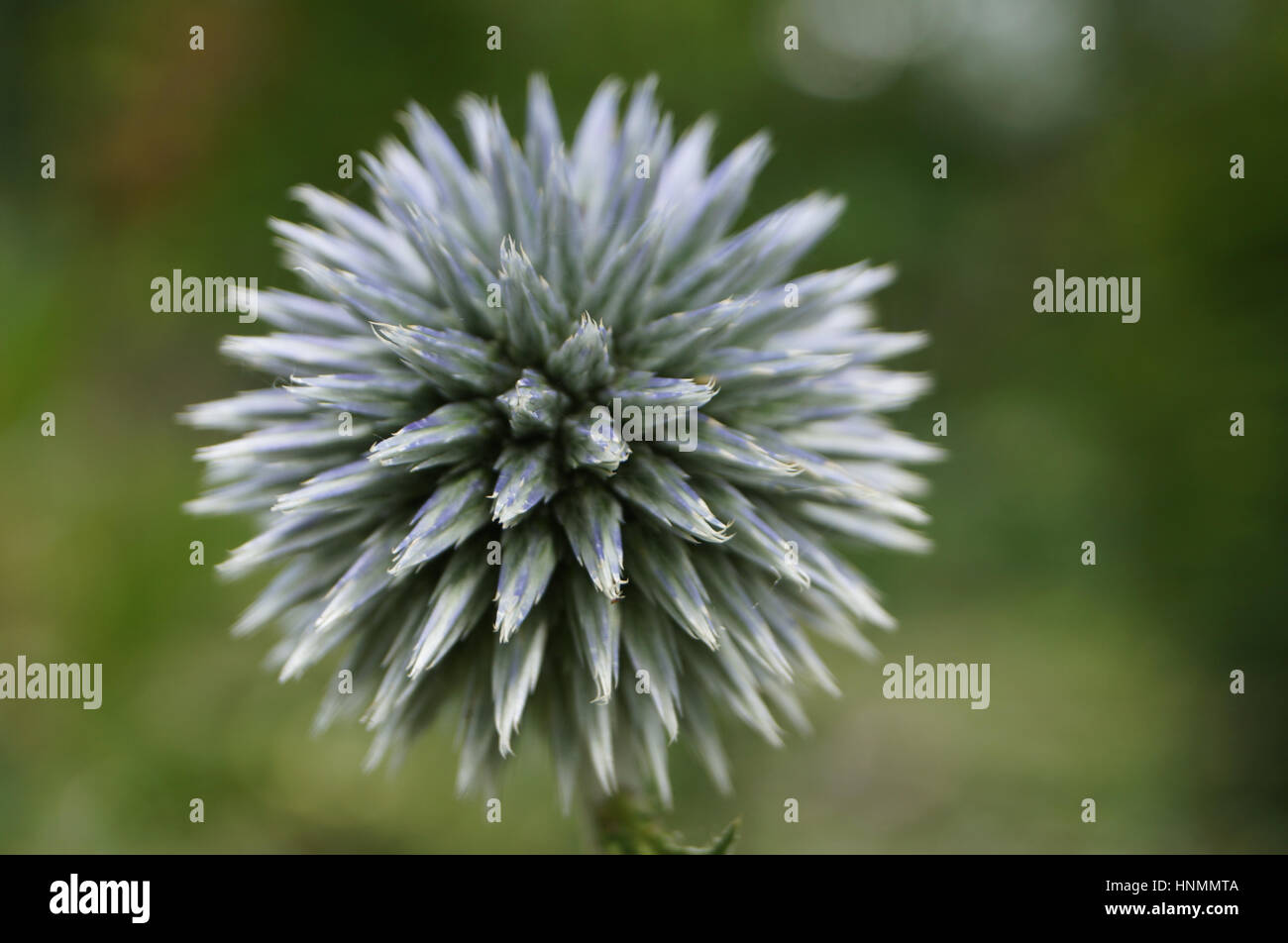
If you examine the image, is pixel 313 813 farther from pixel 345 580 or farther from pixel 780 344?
pixel 780 344

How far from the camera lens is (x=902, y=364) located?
5.35 meters

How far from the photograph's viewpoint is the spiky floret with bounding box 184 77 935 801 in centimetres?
182

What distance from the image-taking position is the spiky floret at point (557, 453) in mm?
1824

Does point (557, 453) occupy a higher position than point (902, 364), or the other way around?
point (902, 364)

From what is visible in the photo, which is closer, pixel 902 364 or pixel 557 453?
pixel 557 453

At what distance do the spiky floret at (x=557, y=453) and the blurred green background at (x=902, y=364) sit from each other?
1.85 metres

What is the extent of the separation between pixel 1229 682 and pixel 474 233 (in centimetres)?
429

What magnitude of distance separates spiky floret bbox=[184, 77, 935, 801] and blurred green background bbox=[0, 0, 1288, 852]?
1.85 metres

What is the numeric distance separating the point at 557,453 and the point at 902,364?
389 centimetres

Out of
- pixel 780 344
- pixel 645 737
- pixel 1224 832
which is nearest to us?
pixel 645 737

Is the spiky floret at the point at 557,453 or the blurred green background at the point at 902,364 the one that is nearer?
the spiky floret at the point at 557,453

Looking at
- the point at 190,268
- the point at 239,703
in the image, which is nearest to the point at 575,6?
the point at 190,268

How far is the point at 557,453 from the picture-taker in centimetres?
190

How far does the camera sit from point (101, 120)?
5.21 metres
